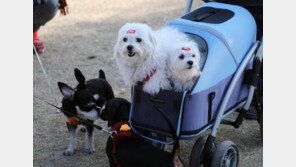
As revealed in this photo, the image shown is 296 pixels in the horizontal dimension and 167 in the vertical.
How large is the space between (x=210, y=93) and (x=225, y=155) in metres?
0.50

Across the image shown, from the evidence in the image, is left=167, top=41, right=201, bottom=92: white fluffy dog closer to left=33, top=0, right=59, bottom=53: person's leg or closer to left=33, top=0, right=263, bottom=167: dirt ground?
left=33, top=0, right=263, bottom=167: dirt ground

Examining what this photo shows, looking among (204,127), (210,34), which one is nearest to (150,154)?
(204,127)

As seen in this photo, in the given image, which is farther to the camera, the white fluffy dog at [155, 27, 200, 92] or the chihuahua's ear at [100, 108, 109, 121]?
the chihuahua's ear at [100, 108, 109, 121]

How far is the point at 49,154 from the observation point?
310cm

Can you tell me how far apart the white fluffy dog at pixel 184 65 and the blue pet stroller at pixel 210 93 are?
7 centimetres

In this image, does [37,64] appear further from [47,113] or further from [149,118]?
[149,118]

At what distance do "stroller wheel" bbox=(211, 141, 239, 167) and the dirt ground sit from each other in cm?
36

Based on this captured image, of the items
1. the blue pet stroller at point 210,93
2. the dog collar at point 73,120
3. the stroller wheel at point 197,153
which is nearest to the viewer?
the blue pet stroller at point 210,93

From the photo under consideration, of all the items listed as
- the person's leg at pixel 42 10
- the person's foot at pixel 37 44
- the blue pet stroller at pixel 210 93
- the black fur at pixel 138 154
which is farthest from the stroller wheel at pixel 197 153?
the person's foot at pixel 37 44

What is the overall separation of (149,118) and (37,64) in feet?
10.8

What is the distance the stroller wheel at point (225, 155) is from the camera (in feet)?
7.79

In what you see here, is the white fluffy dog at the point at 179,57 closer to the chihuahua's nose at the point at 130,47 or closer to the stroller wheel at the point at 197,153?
the chihuahua's nose at the point at 130,47

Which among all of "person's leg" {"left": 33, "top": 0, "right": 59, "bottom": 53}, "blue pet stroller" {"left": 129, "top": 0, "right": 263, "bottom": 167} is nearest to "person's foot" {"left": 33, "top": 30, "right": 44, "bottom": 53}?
"person's leg" {"left": 33, "top": 0, "right": 59, "bottom": 53}

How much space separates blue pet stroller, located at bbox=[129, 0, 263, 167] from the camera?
7.61 feet
